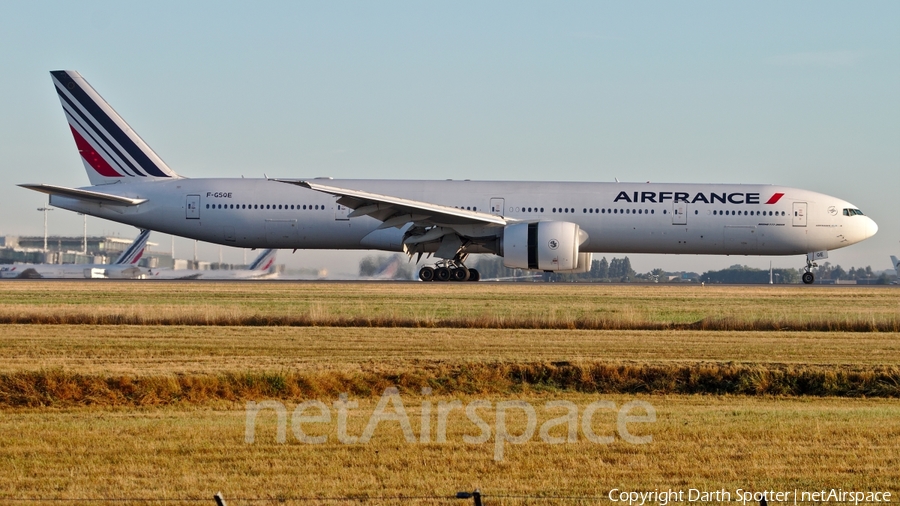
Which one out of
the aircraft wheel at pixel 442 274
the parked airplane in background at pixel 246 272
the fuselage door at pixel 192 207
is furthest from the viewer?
the parked airplane in background at pixel 246 272

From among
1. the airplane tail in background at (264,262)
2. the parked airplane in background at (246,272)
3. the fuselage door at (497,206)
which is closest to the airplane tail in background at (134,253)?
the parked airplane in background at (246,272)

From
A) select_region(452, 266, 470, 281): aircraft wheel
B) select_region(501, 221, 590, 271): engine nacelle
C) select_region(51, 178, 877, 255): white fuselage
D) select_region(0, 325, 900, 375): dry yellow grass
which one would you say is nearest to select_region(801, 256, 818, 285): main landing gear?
select_region(51, 178, 877, 255): white fuselage

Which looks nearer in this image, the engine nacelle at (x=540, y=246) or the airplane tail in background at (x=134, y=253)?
the engine nacelle at (x=540, y=246)

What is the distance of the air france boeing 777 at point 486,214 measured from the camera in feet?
118

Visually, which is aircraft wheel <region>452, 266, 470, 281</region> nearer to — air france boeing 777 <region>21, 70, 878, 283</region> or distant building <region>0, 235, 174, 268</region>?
air france boeing 777 <region>21, 70, 878, 283</region>

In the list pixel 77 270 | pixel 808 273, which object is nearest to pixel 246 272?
pixel 77 270

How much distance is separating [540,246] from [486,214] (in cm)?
322

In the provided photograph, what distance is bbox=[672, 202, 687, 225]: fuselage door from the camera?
36.0m

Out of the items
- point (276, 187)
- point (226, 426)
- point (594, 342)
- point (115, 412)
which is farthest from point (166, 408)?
point (276, 187)

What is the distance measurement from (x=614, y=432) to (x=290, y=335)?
30.9 feet

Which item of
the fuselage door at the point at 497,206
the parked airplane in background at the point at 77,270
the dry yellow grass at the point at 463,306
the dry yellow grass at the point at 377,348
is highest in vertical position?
the fuselage door at the point at 497,206

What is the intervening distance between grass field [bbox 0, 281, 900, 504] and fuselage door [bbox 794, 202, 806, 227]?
429 inches

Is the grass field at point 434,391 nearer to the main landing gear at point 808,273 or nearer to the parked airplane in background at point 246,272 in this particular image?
the main landing gear at point 808,273

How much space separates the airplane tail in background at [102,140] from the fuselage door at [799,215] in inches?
881
